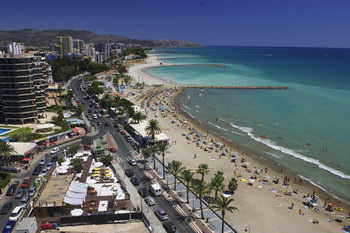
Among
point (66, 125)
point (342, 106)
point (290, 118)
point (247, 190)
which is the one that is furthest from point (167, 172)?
point (342, 106)

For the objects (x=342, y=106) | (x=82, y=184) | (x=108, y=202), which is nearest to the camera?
(x=108, y=202)

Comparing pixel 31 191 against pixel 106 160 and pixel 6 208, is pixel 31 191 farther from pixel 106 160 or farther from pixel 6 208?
pixel 106 160

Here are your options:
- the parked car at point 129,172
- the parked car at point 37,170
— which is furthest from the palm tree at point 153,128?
the parked car at point 37,170

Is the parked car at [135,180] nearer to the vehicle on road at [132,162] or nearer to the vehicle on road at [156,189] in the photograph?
the vehicle on road at [156,189]

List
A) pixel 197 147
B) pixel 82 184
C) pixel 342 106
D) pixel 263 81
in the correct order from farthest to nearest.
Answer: pixel 263 81
pixel 342 106
pixel 197 147
pixel 82 184

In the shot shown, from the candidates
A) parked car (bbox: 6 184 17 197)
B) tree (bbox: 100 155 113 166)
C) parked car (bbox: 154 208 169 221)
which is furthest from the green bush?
parked car (bbox: 154 208 169 221)

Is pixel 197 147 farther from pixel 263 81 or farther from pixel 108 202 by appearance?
pixel 263 81

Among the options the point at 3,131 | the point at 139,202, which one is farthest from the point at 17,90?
the point at 139,202
